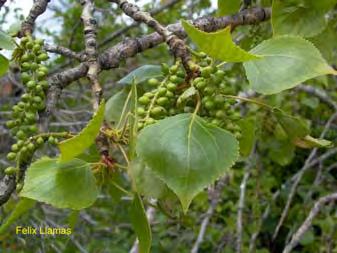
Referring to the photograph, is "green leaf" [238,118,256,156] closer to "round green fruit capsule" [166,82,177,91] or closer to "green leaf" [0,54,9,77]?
"round green fruit capsule" [166,82,177,91]

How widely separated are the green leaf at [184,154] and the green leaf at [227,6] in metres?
0.54

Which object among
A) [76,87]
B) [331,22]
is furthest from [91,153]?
[76,87]

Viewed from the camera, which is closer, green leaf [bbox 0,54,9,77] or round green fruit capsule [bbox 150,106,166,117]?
round green fruit capsule [bbox 150,106,166,117]

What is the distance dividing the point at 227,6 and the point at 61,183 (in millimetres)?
628

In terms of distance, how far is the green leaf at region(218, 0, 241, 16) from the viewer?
1.31m

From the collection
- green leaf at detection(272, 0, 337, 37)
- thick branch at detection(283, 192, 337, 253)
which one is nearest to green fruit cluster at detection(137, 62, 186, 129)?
green leaf at detection(272, 0, 337, 37)

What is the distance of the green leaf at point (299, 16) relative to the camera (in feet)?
3.83

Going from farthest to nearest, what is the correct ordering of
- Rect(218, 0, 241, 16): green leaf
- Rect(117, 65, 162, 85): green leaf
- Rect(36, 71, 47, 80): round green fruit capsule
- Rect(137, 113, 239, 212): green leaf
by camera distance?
Rect(218, 0, 241, 16): green leaf → Rect(117, 65, 162, 85): green leaf → Rect(36, 71, 47, 80): round green fruit capsule → Rect(137, 113, 239, 212): green leaf

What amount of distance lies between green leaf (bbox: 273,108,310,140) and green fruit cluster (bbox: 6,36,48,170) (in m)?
0.46

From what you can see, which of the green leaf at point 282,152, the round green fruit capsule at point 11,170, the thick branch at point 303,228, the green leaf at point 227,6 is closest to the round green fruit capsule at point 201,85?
the round green fruit capsule at point 11,170

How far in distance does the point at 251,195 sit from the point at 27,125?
88.9 inches

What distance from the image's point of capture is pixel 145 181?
93 cm

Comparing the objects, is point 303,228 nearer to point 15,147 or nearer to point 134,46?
point 134,46

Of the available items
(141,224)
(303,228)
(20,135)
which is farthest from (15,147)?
(303,228)
